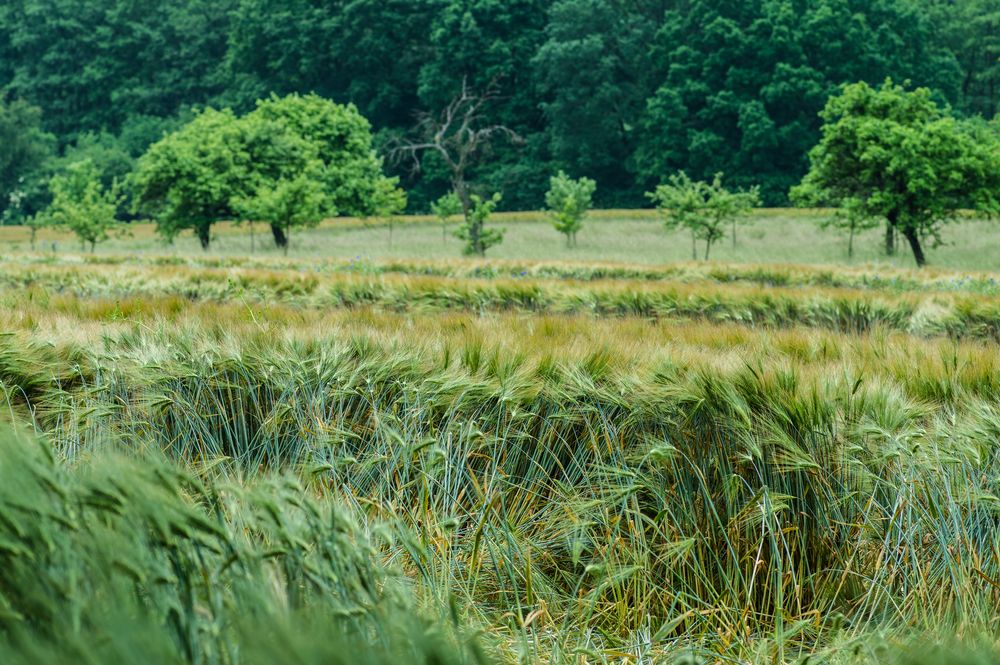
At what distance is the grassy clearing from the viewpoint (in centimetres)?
2722

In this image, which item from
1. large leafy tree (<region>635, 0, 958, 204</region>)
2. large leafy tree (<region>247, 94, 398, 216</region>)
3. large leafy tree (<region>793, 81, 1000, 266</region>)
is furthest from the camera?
large leafy tree (<region>635, 0, 958, 204</region>)

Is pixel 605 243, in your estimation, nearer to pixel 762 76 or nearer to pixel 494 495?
pixel 762 76

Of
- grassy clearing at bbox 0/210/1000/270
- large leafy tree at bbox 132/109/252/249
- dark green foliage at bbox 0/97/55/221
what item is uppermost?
dark green foliage at bbox 0/97/55/221

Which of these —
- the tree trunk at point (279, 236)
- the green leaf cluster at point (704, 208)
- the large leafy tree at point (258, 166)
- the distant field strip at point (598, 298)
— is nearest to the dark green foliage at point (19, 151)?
the large leafy tree at point (258, 166)

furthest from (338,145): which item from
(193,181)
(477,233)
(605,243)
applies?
(605,243)

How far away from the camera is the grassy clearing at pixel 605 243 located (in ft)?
89.3

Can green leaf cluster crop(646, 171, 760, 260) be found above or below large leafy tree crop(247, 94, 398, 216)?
below

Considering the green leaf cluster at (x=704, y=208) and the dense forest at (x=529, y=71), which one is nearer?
the green leaf cluster at (x=704, y=208)

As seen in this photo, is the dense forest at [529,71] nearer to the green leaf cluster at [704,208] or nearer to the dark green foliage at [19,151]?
the dark green foliage at [19,151]

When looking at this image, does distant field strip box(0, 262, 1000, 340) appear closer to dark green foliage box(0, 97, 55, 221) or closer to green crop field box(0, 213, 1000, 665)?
green crop field box(0, 213, 1000, 665)

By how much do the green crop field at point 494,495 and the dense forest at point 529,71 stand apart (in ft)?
146

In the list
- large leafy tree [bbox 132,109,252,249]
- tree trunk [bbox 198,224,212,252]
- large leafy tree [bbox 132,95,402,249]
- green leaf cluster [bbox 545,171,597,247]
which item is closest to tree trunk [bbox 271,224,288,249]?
large leafy tree [bbox 132,95,402,249]

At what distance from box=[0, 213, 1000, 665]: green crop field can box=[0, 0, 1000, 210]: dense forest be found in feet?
146

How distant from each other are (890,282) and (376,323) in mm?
9077
